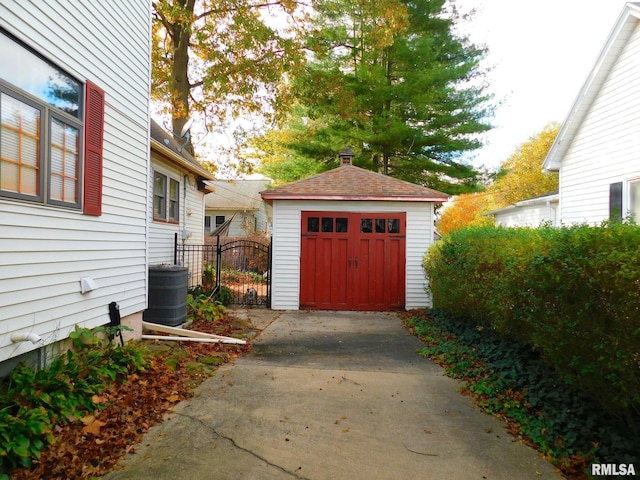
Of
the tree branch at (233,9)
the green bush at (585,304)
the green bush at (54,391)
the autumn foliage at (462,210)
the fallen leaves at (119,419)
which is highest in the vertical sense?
the tree branch at (233,9)

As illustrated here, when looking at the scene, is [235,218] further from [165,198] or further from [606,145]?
[606,145]

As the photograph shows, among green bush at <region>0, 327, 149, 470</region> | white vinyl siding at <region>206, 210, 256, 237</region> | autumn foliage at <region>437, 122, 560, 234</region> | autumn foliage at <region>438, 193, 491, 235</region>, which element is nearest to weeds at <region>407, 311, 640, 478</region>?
green bush at <region>0, 327, 149, 470</region>

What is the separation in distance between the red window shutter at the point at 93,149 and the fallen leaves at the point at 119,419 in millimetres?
2012

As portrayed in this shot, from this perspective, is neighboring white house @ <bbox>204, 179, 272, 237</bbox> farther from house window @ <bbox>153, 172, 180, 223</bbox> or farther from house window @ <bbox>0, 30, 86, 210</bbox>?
house window @ <bbox>0, 30, 86, 210</bbox>

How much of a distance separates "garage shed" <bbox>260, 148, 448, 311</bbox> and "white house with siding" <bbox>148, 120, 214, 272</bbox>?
255 cm

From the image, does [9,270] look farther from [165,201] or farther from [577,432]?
[165,201]

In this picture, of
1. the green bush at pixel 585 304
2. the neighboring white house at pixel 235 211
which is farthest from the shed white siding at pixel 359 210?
the neighboring white house at pixel 235 211

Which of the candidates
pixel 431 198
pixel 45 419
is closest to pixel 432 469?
pixel 45 419

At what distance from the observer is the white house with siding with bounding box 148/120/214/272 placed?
8375 millimetres

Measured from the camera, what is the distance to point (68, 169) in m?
4.12

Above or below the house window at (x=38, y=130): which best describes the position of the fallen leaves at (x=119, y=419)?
below

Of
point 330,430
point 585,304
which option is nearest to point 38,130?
point 330,430

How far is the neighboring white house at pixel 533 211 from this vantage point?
44.7ft

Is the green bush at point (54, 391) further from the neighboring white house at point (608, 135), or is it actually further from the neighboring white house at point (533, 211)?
the neighboring white house at point (533, 211)
